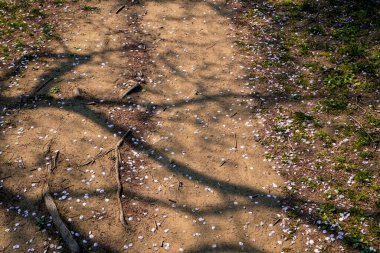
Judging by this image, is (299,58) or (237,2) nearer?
(299,58)

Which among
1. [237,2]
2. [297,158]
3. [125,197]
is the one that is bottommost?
[125,197]

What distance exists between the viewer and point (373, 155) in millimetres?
7746

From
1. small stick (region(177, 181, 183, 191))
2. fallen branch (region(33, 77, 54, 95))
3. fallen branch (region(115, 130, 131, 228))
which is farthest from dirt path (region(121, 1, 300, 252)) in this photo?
fallen branch (region(33, 77, 54, 95))

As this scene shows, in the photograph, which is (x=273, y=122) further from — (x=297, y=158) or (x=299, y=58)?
(x=299, y=58)

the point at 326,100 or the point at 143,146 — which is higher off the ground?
the point at 326,100

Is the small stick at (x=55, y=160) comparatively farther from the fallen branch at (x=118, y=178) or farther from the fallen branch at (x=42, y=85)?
the fallen branch at (x=42, y=85)

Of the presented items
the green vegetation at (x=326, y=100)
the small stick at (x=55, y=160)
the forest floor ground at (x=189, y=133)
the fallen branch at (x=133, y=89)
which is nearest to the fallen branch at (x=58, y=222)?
the forest floor ground at (x=189, y=133)

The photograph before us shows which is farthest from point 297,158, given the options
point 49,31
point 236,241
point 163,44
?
point 49,31

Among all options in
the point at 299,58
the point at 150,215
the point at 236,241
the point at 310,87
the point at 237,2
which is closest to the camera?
the point at 236,241

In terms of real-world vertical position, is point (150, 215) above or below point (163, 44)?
below

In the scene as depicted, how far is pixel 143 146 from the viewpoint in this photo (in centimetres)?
871

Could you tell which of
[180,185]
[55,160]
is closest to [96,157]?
[55,160]

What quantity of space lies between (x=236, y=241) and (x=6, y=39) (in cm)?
1021

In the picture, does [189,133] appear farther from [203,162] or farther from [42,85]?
[42,85]
